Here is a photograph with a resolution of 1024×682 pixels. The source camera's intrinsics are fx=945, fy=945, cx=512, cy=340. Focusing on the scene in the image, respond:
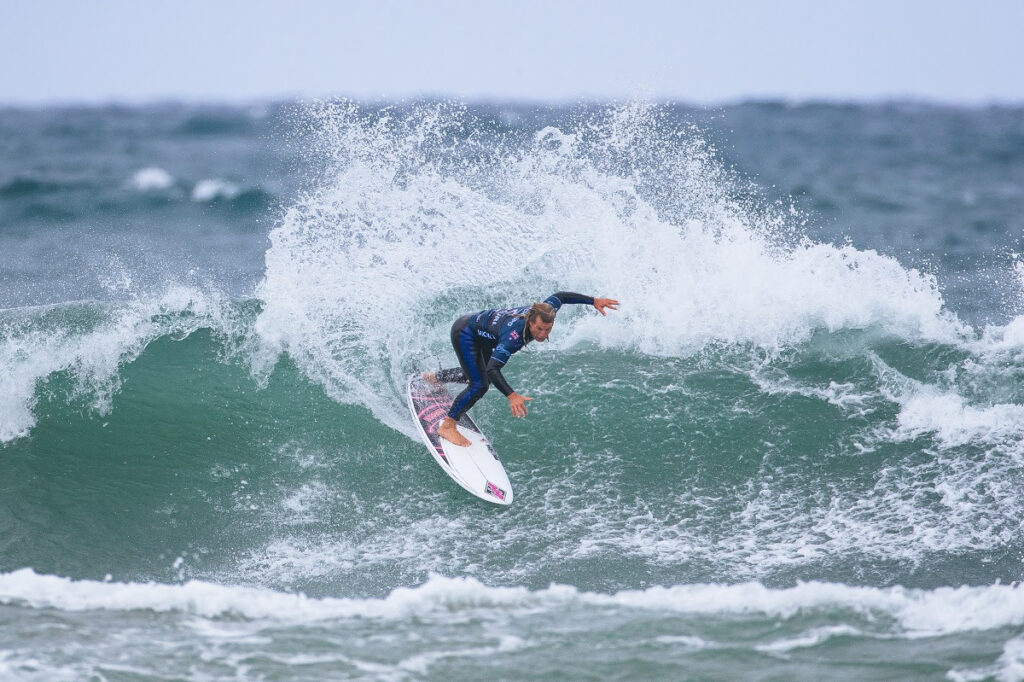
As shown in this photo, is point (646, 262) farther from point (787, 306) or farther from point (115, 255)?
point (115, 255)

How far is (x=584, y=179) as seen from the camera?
10.9 m

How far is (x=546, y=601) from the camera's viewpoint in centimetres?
620

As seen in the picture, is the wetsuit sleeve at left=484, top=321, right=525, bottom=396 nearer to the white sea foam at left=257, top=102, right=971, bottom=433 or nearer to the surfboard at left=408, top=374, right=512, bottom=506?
the surfboard at left=408, top=374, right=512, bottom=506

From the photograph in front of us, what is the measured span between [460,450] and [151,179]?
679 inches

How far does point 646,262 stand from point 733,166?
49.5ft

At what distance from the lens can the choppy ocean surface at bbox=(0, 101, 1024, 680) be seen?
5.85m

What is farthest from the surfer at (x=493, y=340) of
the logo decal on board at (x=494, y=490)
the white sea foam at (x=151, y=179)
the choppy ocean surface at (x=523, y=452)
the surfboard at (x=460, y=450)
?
the white sea foam at (x=151, y=179)

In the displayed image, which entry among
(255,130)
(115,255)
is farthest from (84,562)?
(255,130)

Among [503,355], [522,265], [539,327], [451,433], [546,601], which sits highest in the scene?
[522,265]

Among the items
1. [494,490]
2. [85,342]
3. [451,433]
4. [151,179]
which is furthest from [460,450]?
[151,179]

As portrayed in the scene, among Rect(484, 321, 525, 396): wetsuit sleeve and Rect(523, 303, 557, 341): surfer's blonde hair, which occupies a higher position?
Rect(523, 303, 557, 341): surfer's blonde hair

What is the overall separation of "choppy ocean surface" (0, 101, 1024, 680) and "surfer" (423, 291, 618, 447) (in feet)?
2.42

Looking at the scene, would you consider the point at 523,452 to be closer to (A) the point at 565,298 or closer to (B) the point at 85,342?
(A) the point at 565,298

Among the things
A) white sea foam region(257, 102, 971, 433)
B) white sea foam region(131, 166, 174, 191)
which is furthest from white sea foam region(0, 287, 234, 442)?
white sea foam region(131, 166, 174, 191)
